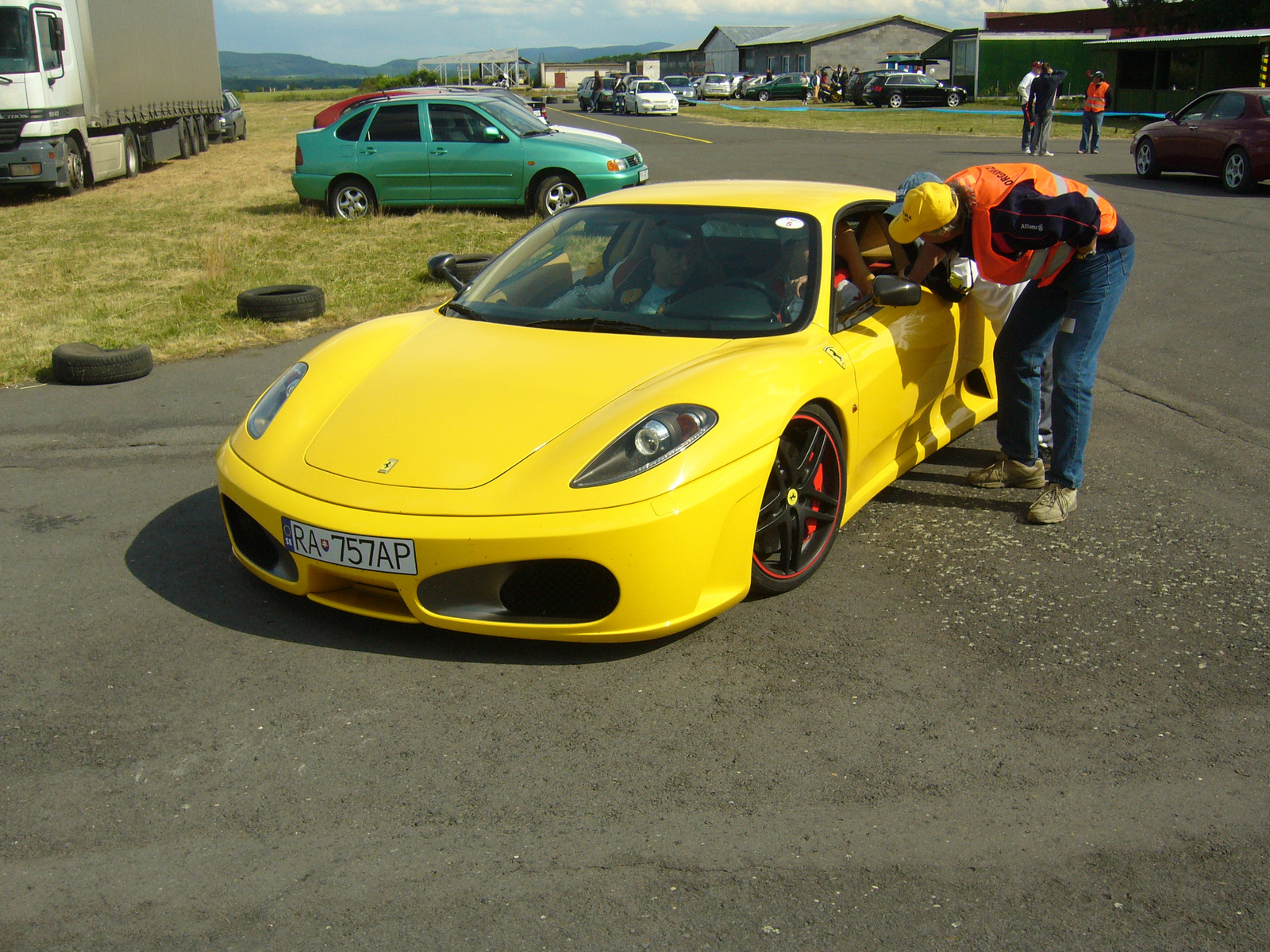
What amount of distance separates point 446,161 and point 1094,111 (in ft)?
47.4

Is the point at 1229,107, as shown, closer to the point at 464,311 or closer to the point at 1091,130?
the point at 1091,130

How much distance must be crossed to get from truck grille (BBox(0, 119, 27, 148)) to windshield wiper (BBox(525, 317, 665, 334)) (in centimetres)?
1533

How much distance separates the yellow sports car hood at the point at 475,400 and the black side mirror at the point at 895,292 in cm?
64

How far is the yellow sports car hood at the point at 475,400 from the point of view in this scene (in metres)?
3.43

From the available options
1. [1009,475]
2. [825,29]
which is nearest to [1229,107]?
[1009,475]

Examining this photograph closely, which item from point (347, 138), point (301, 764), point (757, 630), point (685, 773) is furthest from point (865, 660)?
point (347, 138)

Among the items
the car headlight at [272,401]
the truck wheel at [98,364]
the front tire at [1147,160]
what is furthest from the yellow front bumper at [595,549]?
the front tire at [1147,160]

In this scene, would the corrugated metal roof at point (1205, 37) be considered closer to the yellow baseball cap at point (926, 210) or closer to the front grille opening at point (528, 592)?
the yellow baseball cap at point (926, 210)

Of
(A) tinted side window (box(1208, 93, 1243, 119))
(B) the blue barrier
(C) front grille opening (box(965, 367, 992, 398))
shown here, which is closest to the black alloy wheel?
(C) front grille opening (box(965, 367, 992, 398))

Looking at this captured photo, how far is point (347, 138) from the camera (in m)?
13.8

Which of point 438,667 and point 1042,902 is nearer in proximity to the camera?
point 1042,902

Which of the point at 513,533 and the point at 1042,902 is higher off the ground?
the point at 513,533

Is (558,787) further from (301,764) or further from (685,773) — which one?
(301,764)

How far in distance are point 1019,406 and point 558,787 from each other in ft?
9.74
